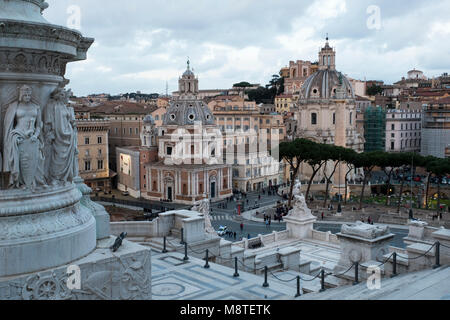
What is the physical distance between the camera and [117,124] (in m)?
61.4

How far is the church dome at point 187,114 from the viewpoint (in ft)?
164

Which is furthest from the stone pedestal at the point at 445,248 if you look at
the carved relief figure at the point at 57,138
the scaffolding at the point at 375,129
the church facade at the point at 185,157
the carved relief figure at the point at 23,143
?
the scaffolding at the point at 375,129

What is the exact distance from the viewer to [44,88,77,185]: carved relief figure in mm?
6977

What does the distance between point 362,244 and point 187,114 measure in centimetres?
3954

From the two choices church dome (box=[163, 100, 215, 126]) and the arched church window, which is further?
the arched church window

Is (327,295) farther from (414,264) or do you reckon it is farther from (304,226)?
(304,226)

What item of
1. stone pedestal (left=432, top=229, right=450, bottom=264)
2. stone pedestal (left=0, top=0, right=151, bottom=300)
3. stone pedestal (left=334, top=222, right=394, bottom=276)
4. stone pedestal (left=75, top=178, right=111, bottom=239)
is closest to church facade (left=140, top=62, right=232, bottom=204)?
stone pedestal (left=334, top=222, right=394, bottom=276)

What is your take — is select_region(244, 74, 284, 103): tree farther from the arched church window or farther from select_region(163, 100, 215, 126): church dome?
select_region(163, 100, 215, 126): church dome

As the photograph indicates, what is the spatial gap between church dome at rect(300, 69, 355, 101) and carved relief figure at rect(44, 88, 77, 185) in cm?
5343

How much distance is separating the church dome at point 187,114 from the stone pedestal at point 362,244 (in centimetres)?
3826

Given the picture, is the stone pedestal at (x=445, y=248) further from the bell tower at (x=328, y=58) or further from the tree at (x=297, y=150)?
the bell tower at (x=328, y=58)

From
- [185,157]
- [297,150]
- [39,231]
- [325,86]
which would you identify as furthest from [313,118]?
[39,231]

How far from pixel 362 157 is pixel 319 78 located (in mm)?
19033

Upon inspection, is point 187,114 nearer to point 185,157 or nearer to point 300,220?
point 185,157
